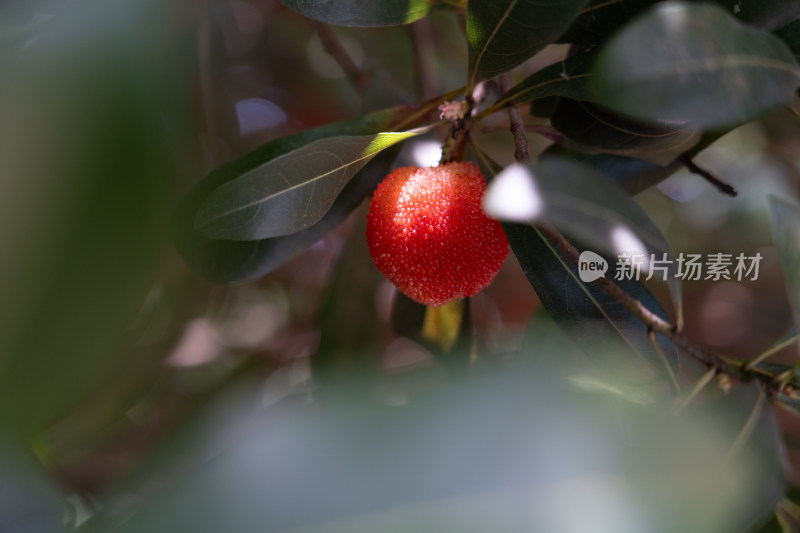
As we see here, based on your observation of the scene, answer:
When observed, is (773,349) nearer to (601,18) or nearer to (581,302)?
(581,302)

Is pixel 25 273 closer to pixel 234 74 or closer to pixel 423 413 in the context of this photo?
pixel 423 413

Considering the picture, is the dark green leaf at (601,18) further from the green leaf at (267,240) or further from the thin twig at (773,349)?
the thin twig at (773,349)

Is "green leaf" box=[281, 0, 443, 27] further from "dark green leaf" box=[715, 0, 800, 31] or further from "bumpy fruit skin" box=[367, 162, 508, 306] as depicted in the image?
"dark green leaf" box=[715, 0, 800, 31]

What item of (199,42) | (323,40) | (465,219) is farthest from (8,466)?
(323,40)

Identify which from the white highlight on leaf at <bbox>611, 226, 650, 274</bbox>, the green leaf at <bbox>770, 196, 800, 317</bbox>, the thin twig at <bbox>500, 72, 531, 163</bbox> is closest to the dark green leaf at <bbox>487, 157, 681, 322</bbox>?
the white highlight on leaf at <bbox>611, 226, 650, 274</bbox>

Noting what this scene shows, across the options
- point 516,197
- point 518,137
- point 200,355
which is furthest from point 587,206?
point 200,355

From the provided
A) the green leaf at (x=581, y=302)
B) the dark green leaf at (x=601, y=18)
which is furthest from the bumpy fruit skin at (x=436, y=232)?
the dark green leaf at (x=601, y=18)

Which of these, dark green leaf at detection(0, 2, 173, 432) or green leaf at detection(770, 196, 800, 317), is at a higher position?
dark green leaf at detection(0, 2, 173, 432)
